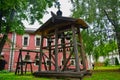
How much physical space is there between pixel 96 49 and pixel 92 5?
536 centimetres

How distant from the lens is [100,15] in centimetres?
2059

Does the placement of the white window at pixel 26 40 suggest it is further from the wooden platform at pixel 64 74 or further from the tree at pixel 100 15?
the wooden platform at pixel 64 74

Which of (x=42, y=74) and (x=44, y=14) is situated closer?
(x=42, y=74)

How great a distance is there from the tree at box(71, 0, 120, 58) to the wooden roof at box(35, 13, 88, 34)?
829 cm

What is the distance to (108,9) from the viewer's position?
19.6 m

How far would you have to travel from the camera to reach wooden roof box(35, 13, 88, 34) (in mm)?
11072

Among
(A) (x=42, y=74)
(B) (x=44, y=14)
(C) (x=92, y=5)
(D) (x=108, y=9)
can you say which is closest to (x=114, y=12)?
(D) (x=108, y=9)

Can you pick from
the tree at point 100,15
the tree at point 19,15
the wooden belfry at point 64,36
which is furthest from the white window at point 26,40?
the wooden belfry at point 64,36

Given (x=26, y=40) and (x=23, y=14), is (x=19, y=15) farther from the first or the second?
(x=26, y=40)

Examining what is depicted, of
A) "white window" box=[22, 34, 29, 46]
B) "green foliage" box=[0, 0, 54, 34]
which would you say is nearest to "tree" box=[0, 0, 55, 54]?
"green foliage" box=[0, 0, 54, 34]

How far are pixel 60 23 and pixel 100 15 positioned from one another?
989 centimetres

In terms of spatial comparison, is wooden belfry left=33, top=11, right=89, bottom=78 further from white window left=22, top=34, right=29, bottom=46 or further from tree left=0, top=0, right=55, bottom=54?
white window left=22, top=34, right=29, bottom=46

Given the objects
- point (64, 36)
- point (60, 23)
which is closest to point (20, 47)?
point (64, 36)

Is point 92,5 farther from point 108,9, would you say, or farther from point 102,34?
point 102,34
